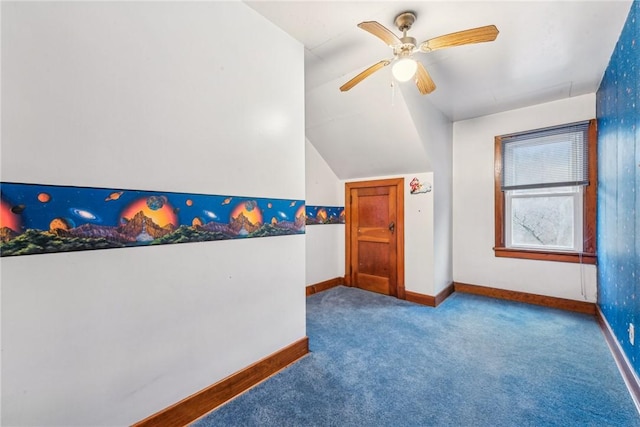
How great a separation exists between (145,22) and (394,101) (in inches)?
86.4

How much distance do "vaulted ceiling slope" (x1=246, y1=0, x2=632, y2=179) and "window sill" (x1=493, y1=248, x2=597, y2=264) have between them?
1.63m

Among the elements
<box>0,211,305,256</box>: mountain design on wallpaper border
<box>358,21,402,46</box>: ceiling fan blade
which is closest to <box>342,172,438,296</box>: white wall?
<box>358,21,402,46</box>: ceiling fan blade

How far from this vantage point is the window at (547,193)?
302 centimetres

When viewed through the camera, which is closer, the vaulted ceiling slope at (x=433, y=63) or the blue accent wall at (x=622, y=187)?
the blue accent wall at (x=622, y=187)

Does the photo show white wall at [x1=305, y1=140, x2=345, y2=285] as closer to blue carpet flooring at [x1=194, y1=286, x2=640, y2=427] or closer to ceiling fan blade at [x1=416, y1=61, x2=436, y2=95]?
blue carpet flooring at [x1=194, y1=286, x2=640, y2=427]

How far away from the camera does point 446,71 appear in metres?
2.55

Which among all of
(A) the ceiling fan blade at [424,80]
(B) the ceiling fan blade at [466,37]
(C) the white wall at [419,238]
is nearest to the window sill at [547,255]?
(C) the white wall at [419,238]

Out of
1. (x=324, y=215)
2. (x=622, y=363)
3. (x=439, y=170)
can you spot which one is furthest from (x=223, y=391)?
(x=439, y=170)

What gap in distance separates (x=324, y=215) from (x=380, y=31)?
2.65 meters

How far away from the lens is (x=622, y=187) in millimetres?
1979

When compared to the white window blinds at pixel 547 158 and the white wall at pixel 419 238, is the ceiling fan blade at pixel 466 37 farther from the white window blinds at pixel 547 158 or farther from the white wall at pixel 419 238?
the white window blinds at pixel 547 158

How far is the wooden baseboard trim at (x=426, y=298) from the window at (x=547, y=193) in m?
0.95

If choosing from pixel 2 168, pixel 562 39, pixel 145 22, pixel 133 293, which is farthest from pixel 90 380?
pixel 562 39

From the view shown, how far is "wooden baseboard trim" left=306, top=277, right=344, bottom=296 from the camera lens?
12.2ft
